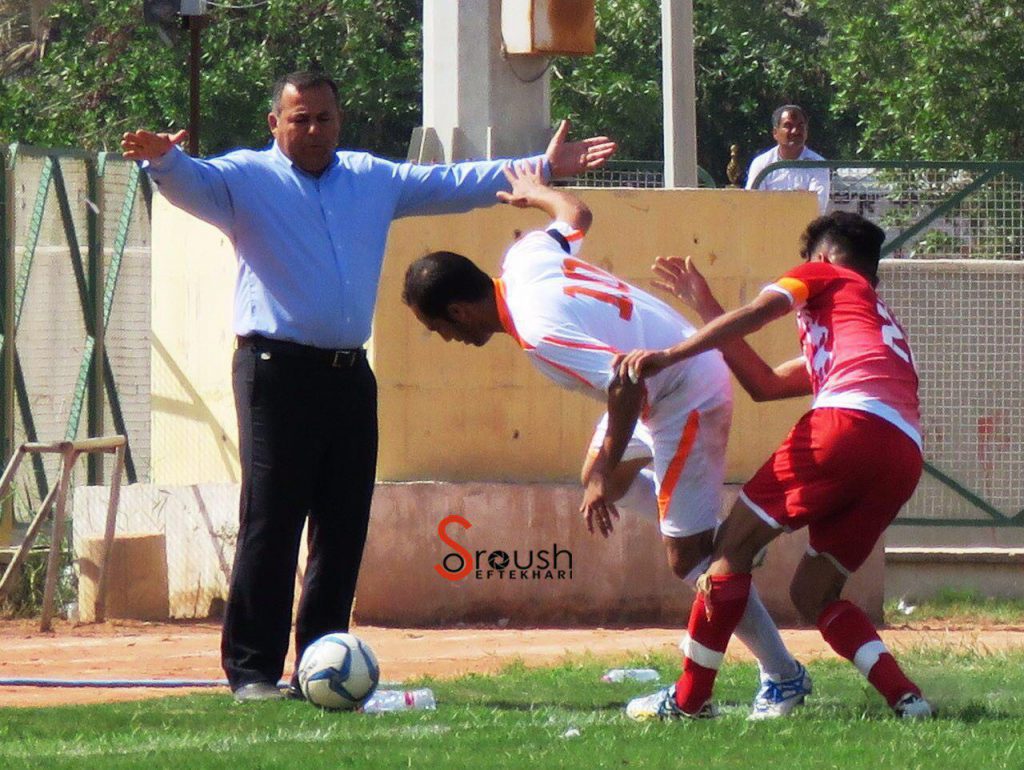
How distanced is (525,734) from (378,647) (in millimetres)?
3590

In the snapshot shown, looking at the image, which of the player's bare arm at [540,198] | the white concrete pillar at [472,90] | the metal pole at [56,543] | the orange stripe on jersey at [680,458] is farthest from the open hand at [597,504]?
the metal pole at [56,543]

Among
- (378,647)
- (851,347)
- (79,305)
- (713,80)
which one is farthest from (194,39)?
(713,80)

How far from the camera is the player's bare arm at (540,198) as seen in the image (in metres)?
6.75

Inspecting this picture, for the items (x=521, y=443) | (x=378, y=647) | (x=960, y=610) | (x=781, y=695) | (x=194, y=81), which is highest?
(x=194, y=81)

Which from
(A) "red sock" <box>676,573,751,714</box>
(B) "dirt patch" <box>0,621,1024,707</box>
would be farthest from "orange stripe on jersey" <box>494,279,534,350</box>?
(B) "dirt patch" <box>0,621,1024,707</box>

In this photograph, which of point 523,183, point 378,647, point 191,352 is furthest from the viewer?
point 191,352

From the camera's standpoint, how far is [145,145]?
22.2ft

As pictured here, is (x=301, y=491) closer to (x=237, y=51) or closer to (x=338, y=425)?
(x=338, y=425)

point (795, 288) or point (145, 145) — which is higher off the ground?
point (145, 145)

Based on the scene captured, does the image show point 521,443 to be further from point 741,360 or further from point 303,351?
point 741,360

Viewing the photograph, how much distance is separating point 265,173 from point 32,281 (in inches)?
220

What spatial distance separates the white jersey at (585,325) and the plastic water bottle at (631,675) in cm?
178

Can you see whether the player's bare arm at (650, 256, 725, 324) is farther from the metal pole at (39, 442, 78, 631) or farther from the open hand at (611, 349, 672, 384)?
the metal pole at (39, 442, 78, 631)

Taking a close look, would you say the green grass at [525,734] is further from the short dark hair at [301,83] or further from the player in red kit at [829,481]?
the short dark hair at [301,83]
